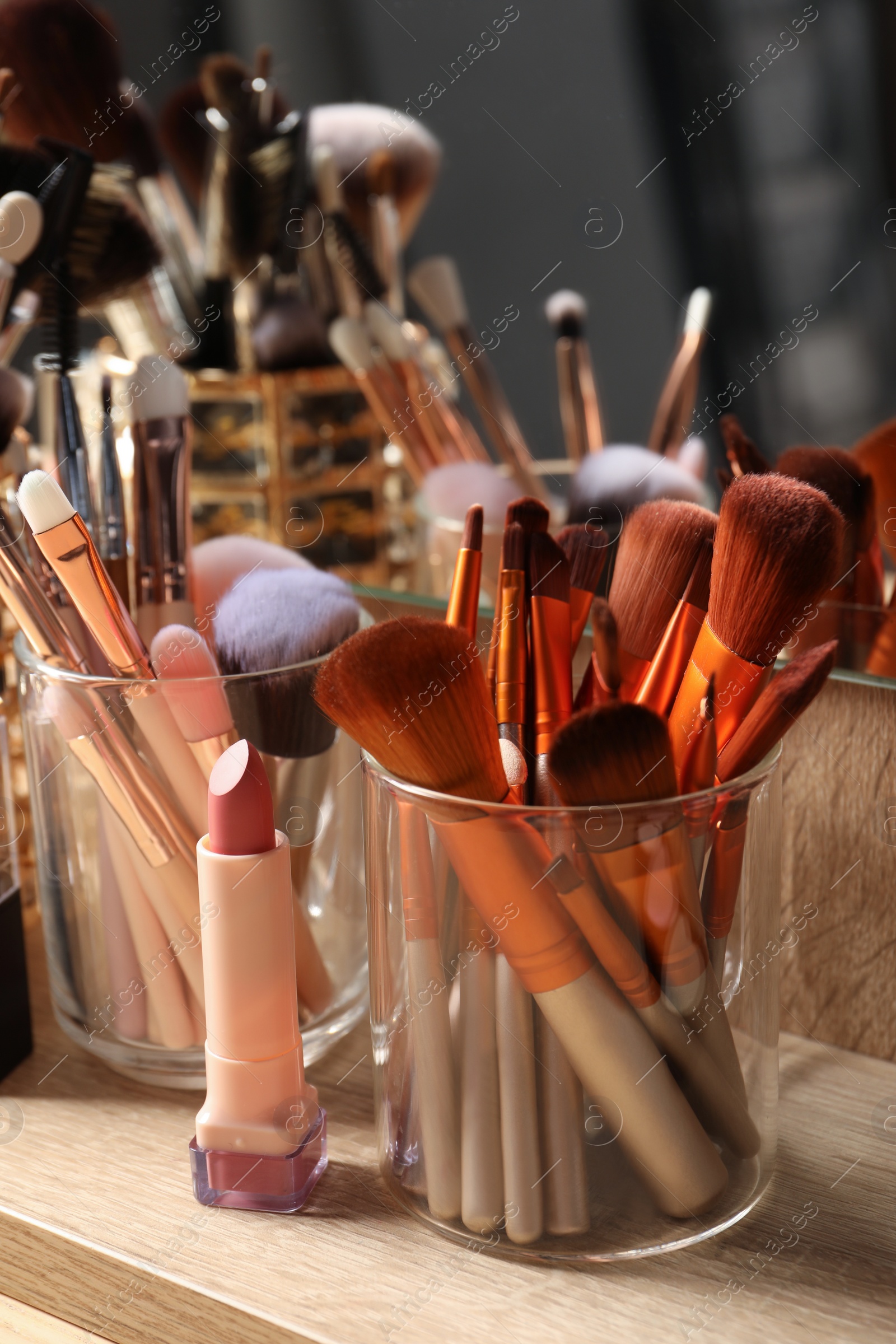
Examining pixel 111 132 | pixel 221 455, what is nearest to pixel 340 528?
pixel 221 455

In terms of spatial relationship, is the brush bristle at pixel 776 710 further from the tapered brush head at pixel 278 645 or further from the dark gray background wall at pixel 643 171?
the dark gray background wall at pixel 643 171

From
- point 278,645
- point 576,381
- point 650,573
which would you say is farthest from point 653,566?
point 576,381

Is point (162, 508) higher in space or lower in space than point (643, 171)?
lower

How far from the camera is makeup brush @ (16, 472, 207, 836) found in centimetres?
31

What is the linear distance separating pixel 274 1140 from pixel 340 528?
30cm

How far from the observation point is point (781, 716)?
30cm

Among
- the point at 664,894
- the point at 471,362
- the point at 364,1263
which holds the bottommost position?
the point at 364,1263

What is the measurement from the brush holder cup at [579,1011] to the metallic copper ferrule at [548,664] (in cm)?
4

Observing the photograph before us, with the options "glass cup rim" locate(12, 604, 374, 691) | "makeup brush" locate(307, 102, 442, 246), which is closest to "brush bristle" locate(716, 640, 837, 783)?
"glass cup rim" locate(12, 604, 374, 691)

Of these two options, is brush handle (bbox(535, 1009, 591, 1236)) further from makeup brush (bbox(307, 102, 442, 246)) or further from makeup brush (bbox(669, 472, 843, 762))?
makeup brush (bbox(307, 102, 442, 246))

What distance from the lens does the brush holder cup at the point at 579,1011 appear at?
11.4 inches

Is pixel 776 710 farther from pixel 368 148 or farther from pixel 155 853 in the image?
pixel 368 148

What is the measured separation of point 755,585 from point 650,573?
0.12 feet

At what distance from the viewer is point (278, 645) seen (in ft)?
1.18
